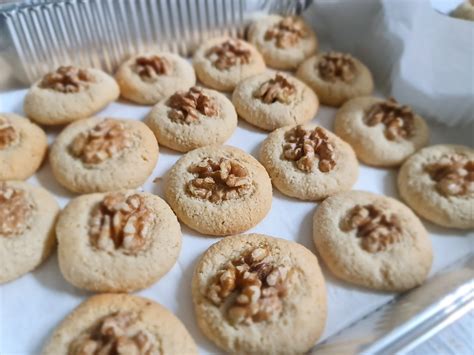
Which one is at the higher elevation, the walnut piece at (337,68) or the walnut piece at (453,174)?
the walnut piece at (337,68)

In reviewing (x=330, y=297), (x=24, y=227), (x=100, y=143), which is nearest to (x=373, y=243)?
(x=330, y=297)

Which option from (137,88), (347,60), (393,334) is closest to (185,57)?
(137,88)

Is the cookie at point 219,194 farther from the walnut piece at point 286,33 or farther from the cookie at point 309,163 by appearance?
the walnut piece at point 286,33

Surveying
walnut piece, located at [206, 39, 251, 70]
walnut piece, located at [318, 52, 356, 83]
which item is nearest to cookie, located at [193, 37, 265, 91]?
walnut piece, located at [206, 39, 251, 70]

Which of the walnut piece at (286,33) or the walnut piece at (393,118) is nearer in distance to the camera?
the walnut piece at (393,118)

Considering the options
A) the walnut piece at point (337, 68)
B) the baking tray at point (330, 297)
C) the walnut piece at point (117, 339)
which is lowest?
the baking tray at point (330, 297)

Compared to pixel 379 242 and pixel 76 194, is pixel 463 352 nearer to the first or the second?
pixel 379 242

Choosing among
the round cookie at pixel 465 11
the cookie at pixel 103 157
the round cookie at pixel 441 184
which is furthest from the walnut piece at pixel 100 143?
the round cookie at pixel 465 11
